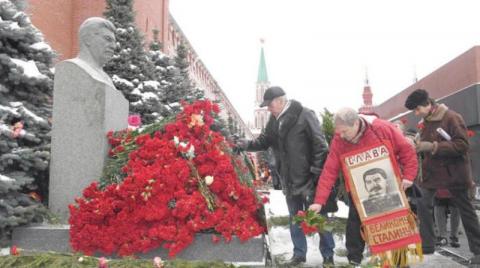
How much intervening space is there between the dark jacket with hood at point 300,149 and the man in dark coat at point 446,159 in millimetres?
1230

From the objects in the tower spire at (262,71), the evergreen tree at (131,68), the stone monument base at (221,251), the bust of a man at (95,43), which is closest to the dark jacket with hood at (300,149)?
the stone monument base at (221,251)

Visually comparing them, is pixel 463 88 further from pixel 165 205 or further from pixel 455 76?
pixel 165 205

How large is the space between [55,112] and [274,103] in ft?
8.32

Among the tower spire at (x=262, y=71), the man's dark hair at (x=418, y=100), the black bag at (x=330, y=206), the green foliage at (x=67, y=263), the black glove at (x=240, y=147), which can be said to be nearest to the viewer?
the green foliage at (x=67, y=263)

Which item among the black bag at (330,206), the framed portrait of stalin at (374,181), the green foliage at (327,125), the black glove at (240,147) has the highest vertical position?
the green foliage at (327,125)

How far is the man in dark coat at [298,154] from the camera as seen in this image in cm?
476

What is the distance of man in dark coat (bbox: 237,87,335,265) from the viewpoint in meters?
4.76

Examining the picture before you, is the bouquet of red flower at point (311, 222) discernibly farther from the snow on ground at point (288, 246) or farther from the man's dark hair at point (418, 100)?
the man's dark hair at point (418, 100)

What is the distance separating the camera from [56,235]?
448cm

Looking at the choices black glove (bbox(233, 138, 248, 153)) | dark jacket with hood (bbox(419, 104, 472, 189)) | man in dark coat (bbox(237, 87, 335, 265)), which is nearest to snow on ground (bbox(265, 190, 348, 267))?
man in dark coat (bbox(237, 87, 335, 265))

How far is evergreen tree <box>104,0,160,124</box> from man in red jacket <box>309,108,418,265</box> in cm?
1191

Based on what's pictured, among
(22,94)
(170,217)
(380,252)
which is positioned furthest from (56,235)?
(380,252)

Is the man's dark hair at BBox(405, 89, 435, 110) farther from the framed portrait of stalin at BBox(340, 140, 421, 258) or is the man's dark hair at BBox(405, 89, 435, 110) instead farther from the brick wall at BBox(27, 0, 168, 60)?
the brick wall at BBox(27, 0, 168, 60)

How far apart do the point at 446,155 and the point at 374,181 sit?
6.16 feet
